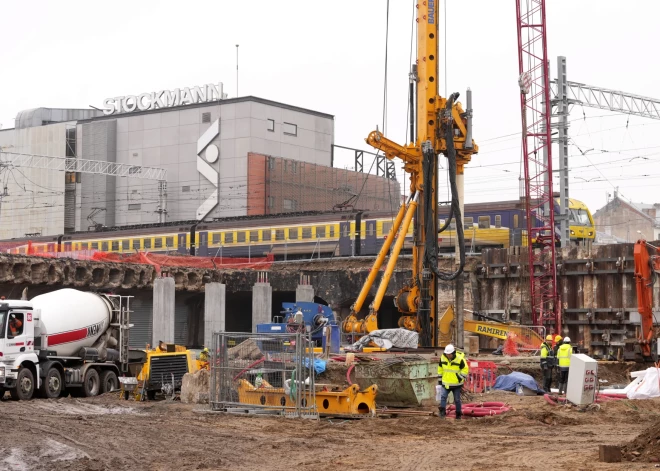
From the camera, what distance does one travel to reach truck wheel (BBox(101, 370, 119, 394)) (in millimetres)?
29031

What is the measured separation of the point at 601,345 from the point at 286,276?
1704 cm

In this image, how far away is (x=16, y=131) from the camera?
307 feet

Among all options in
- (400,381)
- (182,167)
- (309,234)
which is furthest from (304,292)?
(182,167)

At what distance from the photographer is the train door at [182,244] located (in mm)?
63750

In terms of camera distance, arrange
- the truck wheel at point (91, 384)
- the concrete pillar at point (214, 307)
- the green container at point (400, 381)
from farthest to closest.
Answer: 1. the concrete pillar at point (214, 307)
2. the truck wheel at point (91, 384)
3. the green container at point (400, 381)

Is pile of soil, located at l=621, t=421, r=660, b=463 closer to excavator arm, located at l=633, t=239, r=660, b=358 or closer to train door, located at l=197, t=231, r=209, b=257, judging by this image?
excavator arm, located at l=633, t=239, r=660, b=358

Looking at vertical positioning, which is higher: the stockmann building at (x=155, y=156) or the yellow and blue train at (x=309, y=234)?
the stockmann building at (x=155, y=156)

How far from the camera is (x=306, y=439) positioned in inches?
688

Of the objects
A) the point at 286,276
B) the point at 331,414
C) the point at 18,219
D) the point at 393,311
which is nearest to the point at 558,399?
the point at 331,414

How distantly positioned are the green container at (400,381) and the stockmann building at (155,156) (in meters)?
57.9

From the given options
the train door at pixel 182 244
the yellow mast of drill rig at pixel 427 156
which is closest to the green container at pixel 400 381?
the yellow mast of drill rig at pixel 427 156

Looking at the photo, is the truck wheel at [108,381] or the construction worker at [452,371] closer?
the construction worker at [452,371]

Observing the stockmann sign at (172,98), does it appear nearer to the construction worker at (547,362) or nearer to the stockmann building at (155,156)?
the stockmann building at (155,156)

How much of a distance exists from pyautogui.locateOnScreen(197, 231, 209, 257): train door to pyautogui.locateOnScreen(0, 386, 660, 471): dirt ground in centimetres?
3945
